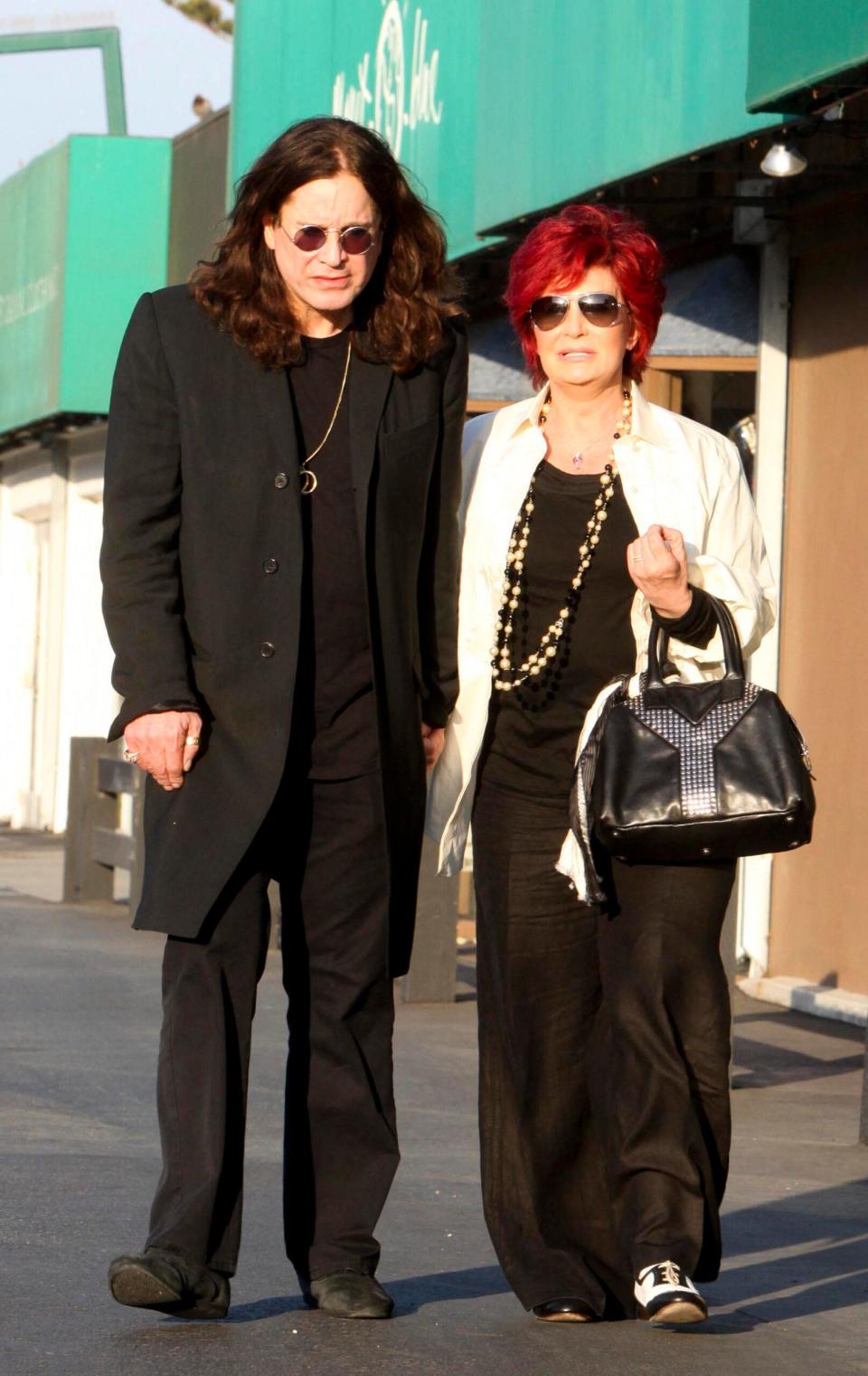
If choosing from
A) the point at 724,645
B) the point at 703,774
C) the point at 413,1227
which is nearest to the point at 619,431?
the point at 724,645

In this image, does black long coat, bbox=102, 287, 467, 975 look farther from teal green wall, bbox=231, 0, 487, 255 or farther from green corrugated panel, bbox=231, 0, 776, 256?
teal green wall, bbox=231, 0, 487, 255

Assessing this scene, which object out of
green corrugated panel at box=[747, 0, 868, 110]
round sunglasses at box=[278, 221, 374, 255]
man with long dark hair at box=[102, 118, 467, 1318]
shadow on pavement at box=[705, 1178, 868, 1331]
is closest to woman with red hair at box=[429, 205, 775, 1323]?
man with long dark hair at box=[102, 118, 467, 1318]

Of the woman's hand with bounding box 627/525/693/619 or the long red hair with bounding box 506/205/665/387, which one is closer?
the woman's hand with bounding box 627/525/693/619

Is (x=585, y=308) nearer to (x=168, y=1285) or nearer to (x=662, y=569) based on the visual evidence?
(x=662, y=569)

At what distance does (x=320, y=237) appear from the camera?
14.8 feet

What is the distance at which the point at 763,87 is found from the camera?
794 cm

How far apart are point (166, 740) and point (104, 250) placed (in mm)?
16015

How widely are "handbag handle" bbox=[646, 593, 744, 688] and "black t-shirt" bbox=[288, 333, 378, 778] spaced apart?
0.50 metres

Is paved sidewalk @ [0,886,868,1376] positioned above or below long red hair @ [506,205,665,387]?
below

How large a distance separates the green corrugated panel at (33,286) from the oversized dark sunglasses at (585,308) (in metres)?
15.8

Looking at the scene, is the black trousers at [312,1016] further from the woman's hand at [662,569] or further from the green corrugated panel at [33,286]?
the green corrugated panel at [33,286]

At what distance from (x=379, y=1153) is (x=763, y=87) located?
446 centimetres

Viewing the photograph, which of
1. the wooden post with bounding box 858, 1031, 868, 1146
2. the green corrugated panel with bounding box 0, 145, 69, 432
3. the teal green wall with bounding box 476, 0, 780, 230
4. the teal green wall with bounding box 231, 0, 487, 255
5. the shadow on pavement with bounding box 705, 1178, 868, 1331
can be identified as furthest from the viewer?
the green corrugated panel with bounding box 0, 145, 69, 432

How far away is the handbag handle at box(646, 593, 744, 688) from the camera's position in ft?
14.7
